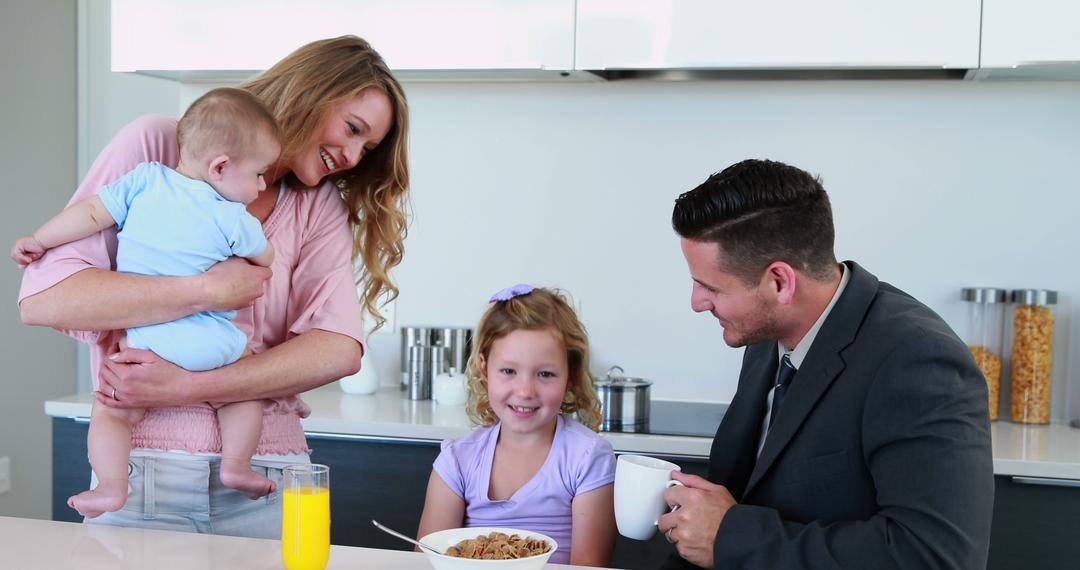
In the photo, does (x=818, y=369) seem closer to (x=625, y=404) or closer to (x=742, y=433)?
(x=742, y=433)

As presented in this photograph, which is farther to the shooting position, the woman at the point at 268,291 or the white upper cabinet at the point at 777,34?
the white upper cabinet at the point at 777,34

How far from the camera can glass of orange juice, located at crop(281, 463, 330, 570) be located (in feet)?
4.31

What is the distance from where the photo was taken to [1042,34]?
2416 mm

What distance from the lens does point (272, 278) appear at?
172 centimetres

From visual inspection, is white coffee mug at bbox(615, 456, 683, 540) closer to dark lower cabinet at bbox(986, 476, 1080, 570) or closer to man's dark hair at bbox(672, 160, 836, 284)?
man's dark hair at bbox(672, 160, 836, 284)

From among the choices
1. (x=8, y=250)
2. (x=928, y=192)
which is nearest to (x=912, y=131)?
(x=928, y=192)

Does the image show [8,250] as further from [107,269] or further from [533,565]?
[533,565]

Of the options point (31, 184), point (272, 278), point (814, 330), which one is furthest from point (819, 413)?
point (31, 184)

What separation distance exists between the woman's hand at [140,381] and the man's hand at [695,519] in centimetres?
72

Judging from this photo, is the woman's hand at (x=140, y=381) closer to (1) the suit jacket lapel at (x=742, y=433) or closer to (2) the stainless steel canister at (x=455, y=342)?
(1) the suit jacket lapel at (x=742, y=433)

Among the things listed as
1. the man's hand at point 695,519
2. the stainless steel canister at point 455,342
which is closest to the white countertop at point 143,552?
the man's hand at point 695,519

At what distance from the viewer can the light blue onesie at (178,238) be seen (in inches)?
60.6

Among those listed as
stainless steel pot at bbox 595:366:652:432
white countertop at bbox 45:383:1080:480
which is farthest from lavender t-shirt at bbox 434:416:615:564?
stainless steel pot at bbox 595:366:652:432

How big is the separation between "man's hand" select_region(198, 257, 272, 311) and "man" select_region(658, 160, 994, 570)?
2.12 ft
